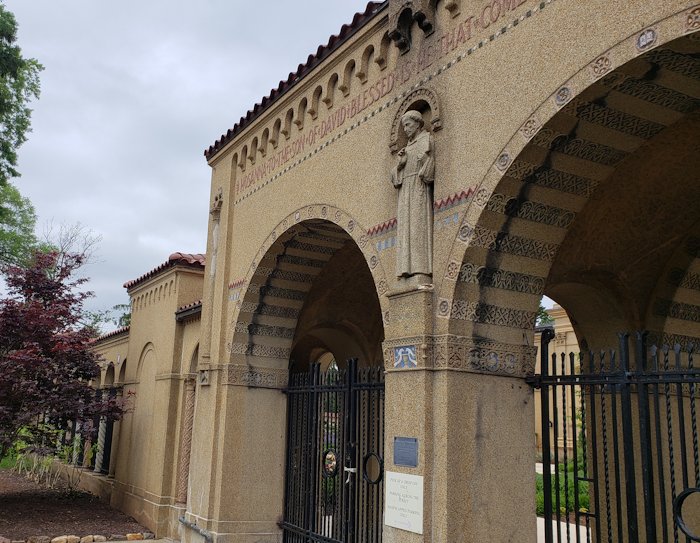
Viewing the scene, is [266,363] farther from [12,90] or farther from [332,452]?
[12,90]

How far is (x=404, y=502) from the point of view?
5.33 metres

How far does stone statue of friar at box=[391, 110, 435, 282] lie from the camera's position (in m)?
5.57

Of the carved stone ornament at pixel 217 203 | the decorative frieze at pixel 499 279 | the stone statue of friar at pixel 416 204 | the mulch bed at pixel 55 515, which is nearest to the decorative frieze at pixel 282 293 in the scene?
the carved stone ornament at pixel 217 203

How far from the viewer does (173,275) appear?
45.3 feet

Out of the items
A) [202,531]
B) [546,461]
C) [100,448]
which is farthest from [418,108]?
[100,448]

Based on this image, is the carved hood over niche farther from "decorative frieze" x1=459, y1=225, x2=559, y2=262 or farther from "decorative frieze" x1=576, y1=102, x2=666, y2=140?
"decorative frieze" x1=459, y1=225, x2=559, y2=262

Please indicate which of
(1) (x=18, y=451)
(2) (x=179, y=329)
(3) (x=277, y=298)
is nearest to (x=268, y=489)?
(3) (x=277, y=298)

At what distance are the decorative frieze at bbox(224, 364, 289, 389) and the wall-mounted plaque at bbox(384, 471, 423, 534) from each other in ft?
12.7

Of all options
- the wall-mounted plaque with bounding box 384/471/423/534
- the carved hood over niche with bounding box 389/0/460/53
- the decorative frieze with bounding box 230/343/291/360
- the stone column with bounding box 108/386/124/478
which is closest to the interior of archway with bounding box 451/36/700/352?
the wall-mounted plaque with bounding box 384/471/423/534

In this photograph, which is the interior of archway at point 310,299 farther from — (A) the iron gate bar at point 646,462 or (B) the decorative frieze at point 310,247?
(A) the iron gate bar at point 646,462

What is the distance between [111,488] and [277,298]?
898 centimetres

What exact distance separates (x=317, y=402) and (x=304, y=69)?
4.20 meters

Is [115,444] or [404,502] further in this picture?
[115,444]

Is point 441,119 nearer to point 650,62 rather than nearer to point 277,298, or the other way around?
point 650,62
